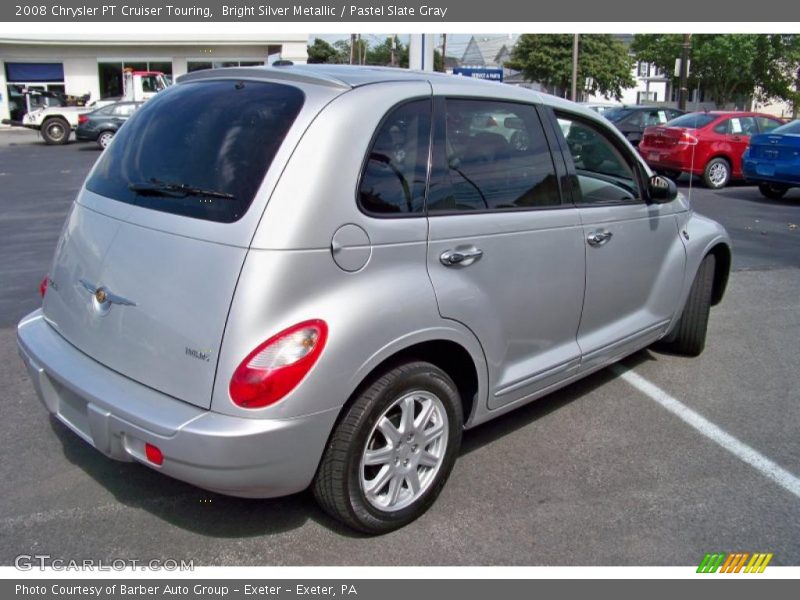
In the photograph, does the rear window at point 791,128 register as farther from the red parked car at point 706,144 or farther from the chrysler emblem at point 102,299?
the chrysler emblem at point 102,299

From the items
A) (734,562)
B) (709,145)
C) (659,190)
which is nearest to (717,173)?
(709,145)

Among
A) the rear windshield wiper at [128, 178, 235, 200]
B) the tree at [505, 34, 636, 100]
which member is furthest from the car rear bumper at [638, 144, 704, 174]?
the tree at [505, 34, 636, 100]

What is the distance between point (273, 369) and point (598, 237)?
2.11 metres

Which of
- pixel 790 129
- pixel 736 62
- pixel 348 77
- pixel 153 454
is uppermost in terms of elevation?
pixel 736 62

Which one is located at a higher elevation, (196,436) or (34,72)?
(34,72)

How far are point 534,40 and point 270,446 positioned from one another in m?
57.3

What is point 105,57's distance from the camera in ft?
120

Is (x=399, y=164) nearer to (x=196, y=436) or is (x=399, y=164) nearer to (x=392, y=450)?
(x=392, y=450)

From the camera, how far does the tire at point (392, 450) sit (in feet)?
9.46

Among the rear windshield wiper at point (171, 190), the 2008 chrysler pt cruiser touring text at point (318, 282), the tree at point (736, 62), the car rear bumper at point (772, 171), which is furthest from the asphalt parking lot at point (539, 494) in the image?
the tree at point (736, 62)

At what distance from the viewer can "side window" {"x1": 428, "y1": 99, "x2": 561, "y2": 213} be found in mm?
3309
